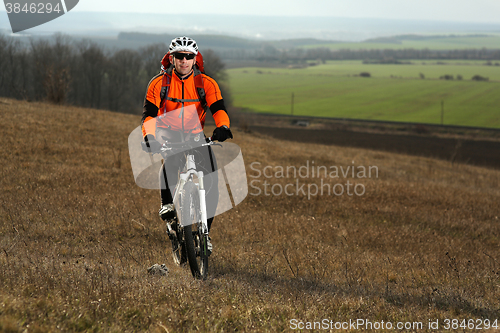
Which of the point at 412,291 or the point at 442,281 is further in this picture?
the point at 442,281

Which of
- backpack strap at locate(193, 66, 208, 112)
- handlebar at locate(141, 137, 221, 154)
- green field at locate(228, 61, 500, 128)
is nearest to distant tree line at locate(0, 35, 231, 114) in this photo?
green field at locate(228, 61, 500, 128)

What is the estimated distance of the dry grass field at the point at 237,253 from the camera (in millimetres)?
4043

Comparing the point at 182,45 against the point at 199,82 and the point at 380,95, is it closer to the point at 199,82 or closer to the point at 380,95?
the point at 199,82

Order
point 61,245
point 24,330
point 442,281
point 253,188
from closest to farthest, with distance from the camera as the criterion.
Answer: point 24,330 → point 442,281 → point 61,245 → point 253,188

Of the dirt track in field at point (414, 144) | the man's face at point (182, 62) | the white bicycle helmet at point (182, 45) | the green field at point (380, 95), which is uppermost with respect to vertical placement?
the white bicycle helmet at point (182, 45)

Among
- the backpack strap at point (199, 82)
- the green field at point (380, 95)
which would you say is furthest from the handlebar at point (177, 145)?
the green field at point (380, 95)

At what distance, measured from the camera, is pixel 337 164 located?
22.6 meters

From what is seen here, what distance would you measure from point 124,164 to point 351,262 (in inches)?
403

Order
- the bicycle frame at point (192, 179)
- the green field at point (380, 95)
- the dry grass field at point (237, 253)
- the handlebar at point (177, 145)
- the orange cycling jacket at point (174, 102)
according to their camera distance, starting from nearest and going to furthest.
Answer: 1. the dry grass field at point (237, 253)
2. the handlebar at point (177, 145)
3. the bicycle frame at point (192, 179)
4. the orange cycling jacket at point (174, 102)
5. the green field at point (380, 95)

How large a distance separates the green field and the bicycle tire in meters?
80.4

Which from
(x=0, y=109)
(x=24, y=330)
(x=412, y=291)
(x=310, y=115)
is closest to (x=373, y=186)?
(x=412, y=291)

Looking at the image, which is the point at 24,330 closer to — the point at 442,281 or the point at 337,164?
the point at 442,281

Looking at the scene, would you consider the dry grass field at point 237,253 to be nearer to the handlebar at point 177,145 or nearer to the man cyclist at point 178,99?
the man cyclist at point 178,99

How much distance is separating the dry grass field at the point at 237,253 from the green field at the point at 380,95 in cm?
7250
